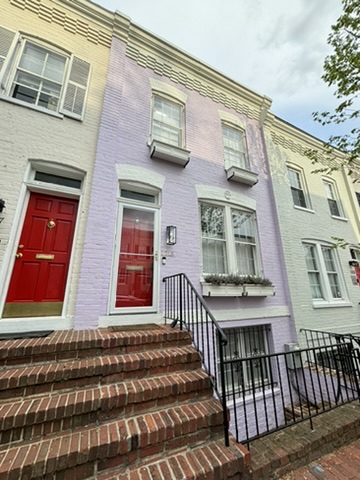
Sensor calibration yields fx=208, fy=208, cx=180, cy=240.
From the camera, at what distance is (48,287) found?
3.58 metres

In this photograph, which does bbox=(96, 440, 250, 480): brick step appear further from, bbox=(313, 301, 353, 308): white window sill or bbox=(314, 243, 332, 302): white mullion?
bbox=(314, 243, 332, 302): white mullion

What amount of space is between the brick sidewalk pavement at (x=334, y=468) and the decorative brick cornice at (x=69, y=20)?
823cm

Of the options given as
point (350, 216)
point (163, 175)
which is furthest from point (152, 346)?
point (350, 216)

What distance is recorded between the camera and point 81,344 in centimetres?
258

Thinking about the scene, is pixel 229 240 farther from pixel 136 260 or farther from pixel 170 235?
pixel 136 260

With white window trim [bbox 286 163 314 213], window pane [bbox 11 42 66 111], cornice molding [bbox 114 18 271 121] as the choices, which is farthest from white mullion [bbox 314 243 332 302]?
window pane [bbox 11 42 66 111]

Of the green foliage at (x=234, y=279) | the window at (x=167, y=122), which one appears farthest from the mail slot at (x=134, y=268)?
the window at (x=167, y=122)

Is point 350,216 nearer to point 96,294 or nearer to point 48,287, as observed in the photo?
point 96,294

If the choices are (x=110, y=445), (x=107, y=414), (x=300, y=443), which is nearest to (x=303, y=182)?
(x=300, y=443)

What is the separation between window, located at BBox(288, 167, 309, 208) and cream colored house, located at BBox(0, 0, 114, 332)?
6479 millimetres

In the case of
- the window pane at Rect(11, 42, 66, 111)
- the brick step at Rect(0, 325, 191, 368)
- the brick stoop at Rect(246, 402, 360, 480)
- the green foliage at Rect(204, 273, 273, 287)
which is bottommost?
the brick stoop at Rect(246, 402, 360, 480)

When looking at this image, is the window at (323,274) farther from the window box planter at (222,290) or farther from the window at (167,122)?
the window at (167,122)

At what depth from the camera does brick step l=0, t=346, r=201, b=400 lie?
207cm

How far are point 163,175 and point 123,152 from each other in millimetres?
986
